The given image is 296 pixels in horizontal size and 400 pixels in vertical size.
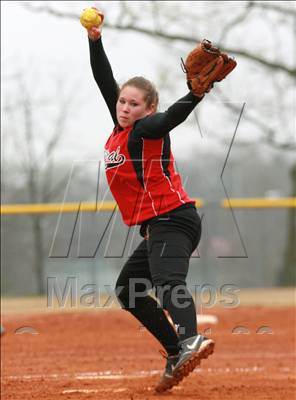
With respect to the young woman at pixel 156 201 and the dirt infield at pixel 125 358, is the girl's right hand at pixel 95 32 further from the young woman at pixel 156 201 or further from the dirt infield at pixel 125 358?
the dirt infield at pixel 125 358

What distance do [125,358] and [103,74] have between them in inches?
120

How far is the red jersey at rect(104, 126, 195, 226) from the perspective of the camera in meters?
4.81

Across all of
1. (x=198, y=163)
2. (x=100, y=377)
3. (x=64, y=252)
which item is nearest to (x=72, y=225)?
(x=64, y=252)

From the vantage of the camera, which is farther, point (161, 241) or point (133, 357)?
point (133, 357)

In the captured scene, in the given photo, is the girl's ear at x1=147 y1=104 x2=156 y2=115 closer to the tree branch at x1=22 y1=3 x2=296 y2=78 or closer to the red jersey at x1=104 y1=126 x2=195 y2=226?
the red jersey at x1=104 y1=126 x2=195 y2=226

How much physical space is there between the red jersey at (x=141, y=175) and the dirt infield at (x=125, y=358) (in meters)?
1.16

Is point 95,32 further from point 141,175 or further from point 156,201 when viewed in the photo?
point 156,201

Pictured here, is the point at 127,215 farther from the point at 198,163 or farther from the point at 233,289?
the point at 198,163

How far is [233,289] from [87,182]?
2.81 meters

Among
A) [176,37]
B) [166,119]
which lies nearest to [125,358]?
[166,119]

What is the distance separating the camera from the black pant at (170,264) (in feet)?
15.6

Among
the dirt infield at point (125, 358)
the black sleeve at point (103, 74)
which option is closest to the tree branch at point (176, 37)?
the dirt infield at point (125, 358)

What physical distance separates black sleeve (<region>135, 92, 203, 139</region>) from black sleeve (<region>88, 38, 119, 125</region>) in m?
0.50

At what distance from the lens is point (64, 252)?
11.6 meters
